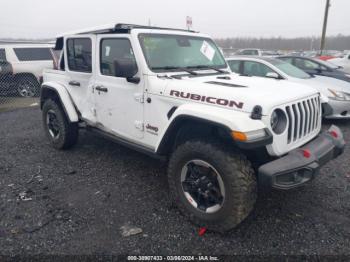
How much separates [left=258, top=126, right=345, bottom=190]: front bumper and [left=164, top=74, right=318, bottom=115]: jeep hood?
1.49ft

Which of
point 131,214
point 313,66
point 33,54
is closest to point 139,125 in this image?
Answer: point 131,214

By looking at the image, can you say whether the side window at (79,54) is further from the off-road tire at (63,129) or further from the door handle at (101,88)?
the off-road tire at (63,129)

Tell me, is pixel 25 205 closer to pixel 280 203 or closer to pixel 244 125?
pixel 244 125

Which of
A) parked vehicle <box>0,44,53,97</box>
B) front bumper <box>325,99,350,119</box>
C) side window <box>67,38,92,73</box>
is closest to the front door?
side window <box>67,38,92,73</box>

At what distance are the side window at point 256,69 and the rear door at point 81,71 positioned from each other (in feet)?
12.5

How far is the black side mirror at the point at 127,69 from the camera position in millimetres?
2945

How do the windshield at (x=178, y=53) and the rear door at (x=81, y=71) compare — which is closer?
the windshield at (x=178, y=53)

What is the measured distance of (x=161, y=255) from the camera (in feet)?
8.01

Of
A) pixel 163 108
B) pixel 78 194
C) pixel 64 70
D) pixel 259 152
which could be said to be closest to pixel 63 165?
pixel 78 194

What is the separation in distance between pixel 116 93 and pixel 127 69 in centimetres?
61

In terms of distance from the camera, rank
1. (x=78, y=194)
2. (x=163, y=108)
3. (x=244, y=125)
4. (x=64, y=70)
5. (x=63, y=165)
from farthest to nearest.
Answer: (x=64, y=70) < (x=63, y=165) < (x=78, y=194) < (x=163, y=108) < (x=244, y=125)

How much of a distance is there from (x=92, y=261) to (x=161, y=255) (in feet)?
1.89

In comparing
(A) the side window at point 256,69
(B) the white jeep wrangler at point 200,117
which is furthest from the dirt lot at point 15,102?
(A) the side window at point 256,69

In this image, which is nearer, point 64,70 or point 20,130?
point 64,70
